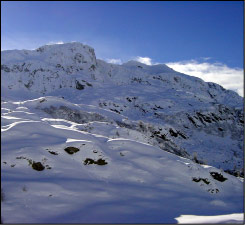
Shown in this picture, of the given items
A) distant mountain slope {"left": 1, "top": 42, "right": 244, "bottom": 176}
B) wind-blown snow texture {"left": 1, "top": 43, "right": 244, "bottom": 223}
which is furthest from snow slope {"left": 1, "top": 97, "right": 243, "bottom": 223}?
distant mountain slope {"left": 1, "top": 42, "right": 244, "bottom": 176}

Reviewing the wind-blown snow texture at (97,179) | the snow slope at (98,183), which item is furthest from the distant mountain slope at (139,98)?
the snow slope at (98,183)

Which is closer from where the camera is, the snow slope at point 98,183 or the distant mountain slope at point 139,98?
the snow slope at point 98,183

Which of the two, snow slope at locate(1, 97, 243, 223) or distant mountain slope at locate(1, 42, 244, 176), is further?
distant mountain slope at locate(1, 42, 244, 176)

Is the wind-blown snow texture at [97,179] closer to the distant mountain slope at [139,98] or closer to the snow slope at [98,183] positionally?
the snow slope at [98,183]

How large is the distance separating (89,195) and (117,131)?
5812 millimetres

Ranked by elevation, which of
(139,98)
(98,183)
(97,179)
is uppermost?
(139,98)

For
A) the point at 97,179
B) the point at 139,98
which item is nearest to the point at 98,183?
the point at 97,179

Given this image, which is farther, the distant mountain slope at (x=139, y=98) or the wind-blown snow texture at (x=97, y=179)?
the distant mountain slope at (x=139, y=98)

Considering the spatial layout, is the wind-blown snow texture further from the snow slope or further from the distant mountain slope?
the distant mountain slope

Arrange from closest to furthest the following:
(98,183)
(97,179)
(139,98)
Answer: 1. (98,183)
2. (97,179)
3. (139,98)

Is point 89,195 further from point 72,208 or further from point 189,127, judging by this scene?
point 189,127

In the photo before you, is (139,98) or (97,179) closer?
(97,179)

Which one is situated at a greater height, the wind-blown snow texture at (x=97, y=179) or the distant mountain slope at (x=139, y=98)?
the distant mountain slope at (x=139, y=98)

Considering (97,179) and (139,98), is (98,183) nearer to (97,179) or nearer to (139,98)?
(97,179)
